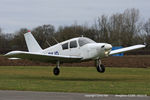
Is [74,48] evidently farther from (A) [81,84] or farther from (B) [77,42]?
(A) [81,84]

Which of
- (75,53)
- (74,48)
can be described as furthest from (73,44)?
(75,53)

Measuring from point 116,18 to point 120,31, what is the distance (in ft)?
13.6

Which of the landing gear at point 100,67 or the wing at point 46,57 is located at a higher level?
the wing at point 46,57

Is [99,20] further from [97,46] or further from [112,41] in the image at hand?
[97,46]

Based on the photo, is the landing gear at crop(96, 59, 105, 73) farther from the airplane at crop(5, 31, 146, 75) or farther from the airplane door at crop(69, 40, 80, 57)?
the airplane door at crop(69, 40, 80, 57)

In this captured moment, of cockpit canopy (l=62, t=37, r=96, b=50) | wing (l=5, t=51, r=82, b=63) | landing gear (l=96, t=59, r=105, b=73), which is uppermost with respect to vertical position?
cockpit canopy (l=62, t=37, r=96, b=50)

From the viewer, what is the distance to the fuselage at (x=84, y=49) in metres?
21.7

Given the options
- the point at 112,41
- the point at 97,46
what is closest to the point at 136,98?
the point at 97,46

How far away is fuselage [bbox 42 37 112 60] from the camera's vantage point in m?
21.7

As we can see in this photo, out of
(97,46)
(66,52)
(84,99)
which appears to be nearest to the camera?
(84,99)

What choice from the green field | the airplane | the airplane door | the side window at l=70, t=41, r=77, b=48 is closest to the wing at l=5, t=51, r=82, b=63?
the airplane

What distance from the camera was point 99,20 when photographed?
3757 inches

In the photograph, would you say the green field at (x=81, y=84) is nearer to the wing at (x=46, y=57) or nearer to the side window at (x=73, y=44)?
the wing at (x=46, y=57)

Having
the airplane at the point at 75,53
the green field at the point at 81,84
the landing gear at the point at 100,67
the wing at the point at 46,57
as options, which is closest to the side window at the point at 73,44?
the airplane at the point at 75,53
